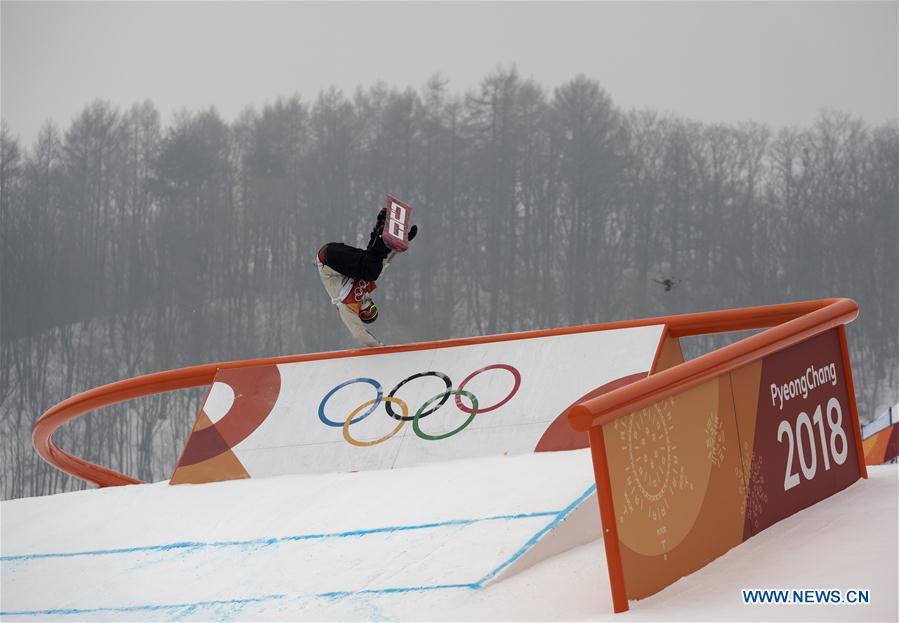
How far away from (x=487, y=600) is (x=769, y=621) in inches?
50.1

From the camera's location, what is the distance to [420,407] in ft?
21.7

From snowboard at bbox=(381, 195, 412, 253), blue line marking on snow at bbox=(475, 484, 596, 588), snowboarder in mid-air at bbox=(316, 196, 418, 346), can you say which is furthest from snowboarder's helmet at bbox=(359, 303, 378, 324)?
blue line marking on snow at bbox=(475, 484, 596, 588)

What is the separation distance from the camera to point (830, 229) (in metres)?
31.6

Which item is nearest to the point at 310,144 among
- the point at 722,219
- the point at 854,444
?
the point at 722,219

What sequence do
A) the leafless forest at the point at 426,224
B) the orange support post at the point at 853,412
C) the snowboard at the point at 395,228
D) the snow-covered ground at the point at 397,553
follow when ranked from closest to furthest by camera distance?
the snow-covered ground at the point at 397,553 < the orange support post at the point at 853,412 < the snowboard at the point at 395,228 < the leafless forest at the point at 426,224

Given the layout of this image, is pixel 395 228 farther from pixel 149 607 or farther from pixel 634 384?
pixel 634 384

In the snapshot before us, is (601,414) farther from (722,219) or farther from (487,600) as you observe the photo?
(722,219)

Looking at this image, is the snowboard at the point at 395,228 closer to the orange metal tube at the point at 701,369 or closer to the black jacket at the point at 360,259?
the black jacket at the point at 360,259

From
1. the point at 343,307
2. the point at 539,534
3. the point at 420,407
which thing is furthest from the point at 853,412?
the point at 343,307

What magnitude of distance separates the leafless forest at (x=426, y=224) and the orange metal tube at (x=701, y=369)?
25.9 metres

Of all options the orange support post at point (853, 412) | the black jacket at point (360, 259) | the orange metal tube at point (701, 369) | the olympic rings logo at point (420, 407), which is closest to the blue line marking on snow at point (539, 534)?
the orange metal tube at point (701, 369)

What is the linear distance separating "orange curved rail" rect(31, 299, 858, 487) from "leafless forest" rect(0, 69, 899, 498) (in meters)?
22.4

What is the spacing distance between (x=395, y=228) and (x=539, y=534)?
347cm

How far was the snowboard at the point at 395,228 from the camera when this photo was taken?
23.8ft
